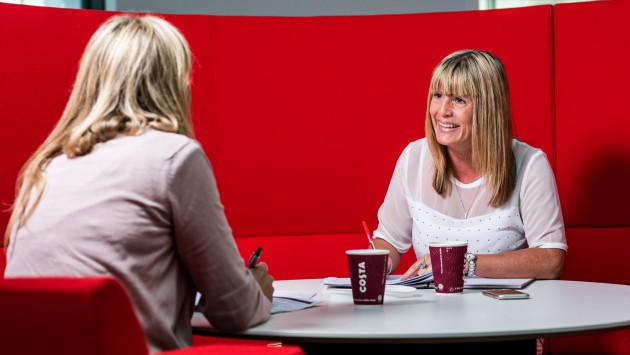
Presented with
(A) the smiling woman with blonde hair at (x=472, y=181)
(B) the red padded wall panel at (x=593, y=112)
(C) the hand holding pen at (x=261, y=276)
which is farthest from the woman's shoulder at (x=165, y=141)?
(B) the red padded wall panel at (x=593, y=112)

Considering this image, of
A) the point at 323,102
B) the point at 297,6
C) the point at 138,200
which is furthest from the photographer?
the point at 297,6

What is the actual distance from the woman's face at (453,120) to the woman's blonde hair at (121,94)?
124 centimetres

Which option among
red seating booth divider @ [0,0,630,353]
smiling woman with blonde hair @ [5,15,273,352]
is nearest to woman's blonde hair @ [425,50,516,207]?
red seating booth divider @ [0,0,630,353]

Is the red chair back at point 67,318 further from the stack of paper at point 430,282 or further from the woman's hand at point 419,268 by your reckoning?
the woman's hand at point 419,268

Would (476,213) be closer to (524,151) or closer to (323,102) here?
(524,151)

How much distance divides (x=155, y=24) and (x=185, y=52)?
0.23 ft

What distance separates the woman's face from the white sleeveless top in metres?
0.11

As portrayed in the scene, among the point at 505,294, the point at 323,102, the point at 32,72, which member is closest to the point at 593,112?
the point at 323,102

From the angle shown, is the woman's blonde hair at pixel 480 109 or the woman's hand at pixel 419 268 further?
the woman's blonde hair at pixel 480 109

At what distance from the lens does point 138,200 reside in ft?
4.22

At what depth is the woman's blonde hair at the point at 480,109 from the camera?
252cm

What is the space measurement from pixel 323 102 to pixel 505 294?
136cm

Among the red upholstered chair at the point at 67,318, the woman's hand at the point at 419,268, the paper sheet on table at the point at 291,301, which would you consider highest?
the red upholstered chair at the point at 67,318

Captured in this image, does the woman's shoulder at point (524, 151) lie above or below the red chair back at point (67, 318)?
below
